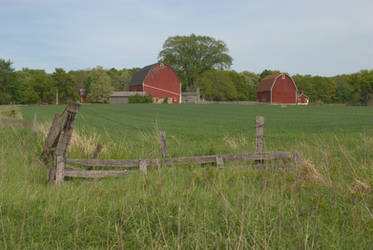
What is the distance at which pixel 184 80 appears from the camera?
9294 cm

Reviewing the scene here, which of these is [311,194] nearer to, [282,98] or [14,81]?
[282,98]

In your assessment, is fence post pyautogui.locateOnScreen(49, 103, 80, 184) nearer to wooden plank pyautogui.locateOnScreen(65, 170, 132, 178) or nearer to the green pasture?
wooden plank pyautogui.locateOnScreen(65, 170, 132, 178)

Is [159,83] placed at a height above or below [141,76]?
below

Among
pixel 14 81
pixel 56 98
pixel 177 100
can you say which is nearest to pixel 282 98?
pixel 177 100

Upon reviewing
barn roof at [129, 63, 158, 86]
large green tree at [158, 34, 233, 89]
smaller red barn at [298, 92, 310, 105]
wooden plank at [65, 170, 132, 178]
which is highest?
large green tree at [158, 34, 233, 89]

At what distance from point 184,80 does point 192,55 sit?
849 centimetres

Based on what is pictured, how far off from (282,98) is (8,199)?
59.9m

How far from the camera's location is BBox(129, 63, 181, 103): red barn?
233 ft

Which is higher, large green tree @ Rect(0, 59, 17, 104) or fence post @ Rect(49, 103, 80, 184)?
large green tree @ Rect(0, 59, 17, 104)

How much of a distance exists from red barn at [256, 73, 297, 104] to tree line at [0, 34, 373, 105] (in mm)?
9408

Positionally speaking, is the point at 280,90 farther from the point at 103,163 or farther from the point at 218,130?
the point at 103,163

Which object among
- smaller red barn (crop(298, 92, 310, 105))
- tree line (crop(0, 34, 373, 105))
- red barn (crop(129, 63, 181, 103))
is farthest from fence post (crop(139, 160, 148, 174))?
red barn (crop(129, 63, 181, 103))

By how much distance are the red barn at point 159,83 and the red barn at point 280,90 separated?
21745mm

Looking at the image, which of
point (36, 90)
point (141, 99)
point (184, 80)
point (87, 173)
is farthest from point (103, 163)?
point (184, 80)
